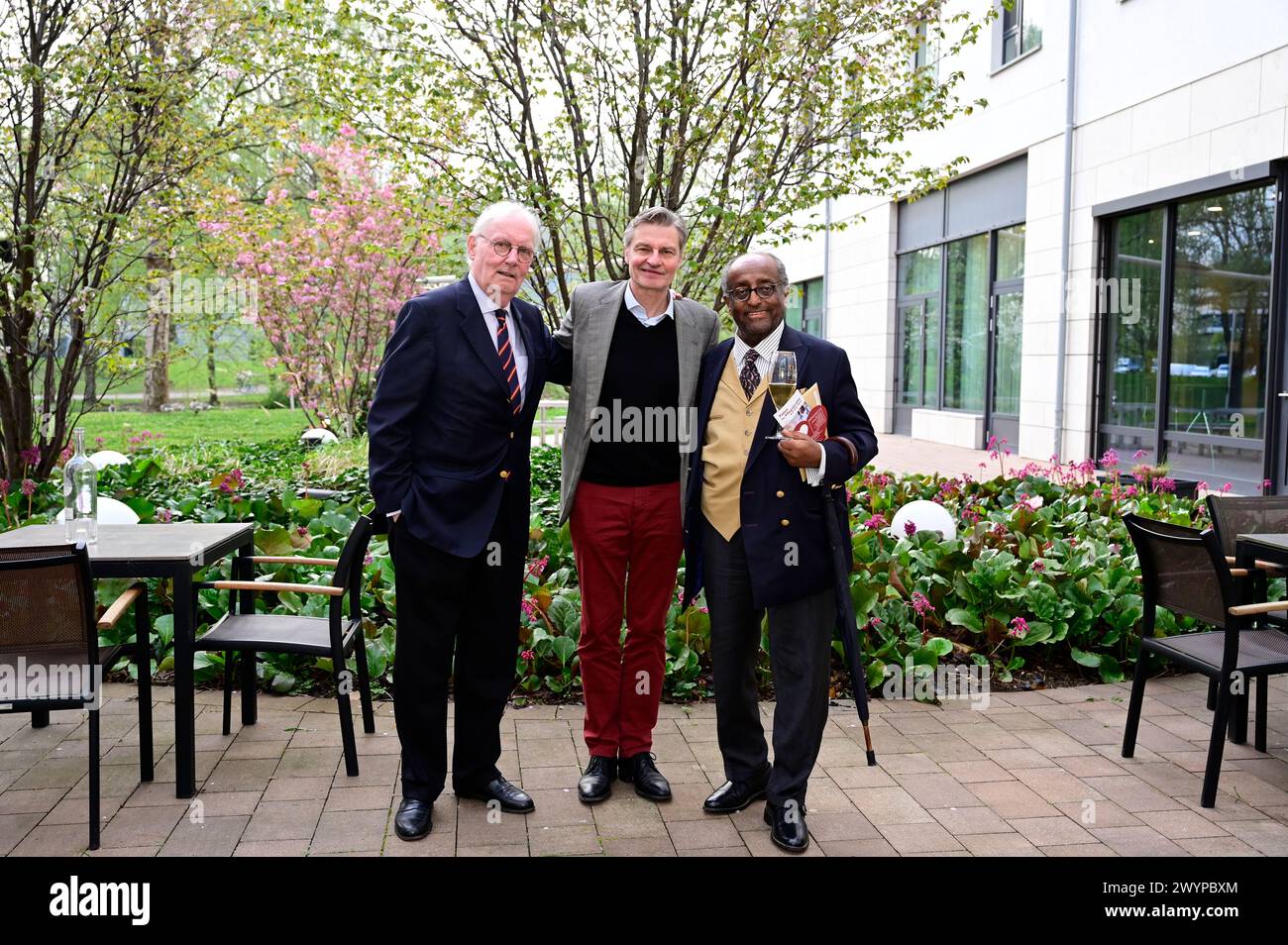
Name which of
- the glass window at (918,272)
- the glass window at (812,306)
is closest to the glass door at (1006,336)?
the glass window at (918,272)

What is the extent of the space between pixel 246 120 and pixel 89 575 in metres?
5.88

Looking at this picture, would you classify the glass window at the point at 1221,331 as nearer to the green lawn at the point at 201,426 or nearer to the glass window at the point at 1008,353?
the glass window at the point at 1008,353

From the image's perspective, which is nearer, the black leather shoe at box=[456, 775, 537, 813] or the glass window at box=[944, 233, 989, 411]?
the black leather shoe at box=[456, 775, 537, 813]

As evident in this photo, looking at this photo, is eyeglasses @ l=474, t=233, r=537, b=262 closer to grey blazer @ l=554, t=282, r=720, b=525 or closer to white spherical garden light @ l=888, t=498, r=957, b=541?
grey blazer @ l=554, t=282, r=720, b=525

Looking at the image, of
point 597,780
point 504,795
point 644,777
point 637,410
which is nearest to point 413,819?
point 504,795

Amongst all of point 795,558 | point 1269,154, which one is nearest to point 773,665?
point 795,558

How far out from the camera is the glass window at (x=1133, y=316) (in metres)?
12.1

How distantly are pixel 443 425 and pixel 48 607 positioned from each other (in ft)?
4.40

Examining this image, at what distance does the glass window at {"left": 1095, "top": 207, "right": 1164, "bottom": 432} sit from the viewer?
1213cm

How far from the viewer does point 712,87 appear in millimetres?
6832

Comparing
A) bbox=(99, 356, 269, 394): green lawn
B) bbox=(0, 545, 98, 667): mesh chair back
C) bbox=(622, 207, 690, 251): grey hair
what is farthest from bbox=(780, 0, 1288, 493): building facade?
bbox=(99, 356, 269, 394): green lawn

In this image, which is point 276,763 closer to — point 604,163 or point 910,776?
point 910,776

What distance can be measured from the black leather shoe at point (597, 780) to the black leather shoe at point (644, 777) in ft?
0.12

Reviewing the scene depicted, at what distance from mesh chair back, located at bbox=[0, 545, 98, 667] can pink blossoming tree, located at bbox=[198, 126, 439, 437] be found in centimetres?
1006
